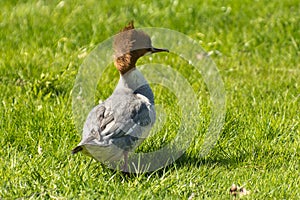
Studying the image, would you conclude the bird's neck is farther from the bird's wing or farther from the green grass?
the green grass

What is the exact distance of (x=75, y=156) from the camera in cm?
404

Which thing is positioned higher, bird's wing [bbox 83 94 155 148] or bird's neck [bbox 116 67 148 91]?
bird's neck [bbox 116 67 148 91]

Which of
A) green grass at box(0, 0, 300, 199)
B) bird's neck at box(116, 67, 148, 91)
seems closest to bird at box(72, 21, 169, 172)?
bird's neck at box(116, 67, 148, 91)

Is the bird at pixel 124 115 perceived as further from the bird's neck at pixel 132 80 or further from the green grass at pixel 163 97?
the green grass at pixel 163 97

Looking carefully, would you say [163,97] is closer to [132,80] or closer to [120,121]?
[132,80]

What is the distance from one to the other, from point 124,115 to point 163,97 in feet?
4.31

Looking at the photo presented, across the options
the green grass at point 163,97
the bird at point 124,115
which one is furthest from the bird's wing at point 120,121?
the green grass at point 163,97

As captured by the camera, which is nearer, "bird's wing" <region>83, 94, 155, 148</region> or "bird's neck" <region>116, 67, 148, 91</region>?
"bird's wing" <region>83, 94, 155, 148</region>

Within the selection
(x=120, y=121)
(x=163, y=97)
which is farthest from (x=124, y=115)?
(x=163, y=97)

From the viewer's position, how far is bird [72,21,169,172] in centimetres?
372

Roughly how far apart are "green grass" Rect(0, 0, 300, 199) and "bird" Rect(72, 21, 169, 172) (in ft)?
0.62

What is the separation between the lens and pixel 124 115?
383 cm

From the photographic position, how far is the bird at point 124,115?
12.2 feet

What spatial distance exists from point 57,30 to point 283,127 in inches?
110
